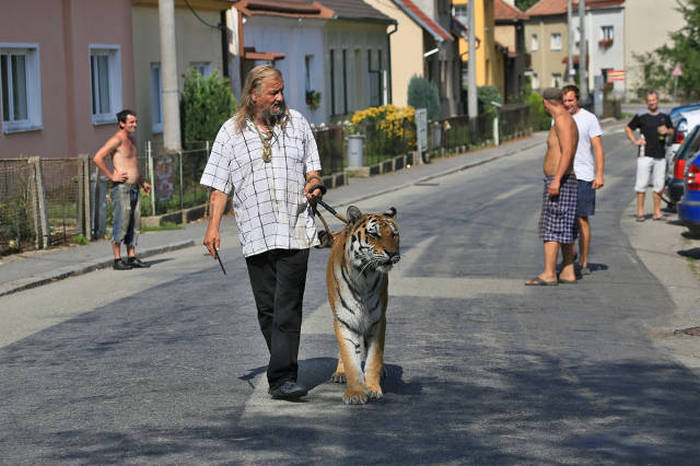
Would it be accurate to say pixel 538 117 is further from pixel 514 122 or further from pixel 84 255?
pixel 84 255

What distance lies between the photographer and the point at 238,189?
7.21 meters

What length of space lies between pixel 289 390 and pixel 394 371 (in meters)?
1.15

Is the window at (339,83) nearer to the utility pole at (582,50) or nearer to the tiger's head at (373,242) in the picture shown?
the utility pole at (582,50)

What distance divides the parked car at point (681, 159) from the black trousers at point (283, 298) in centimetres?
1109

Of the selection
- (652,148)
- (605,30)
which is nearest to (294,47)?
(652,148)

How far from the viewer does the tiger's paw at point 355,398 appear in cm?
699

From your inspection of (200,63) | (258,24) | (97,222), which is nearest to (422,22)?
(258,24)

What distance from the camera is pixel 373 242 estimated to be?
22.2 feet

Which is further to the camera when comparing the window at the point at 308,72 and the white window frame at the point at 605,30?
the white window frame at the point at 605,30

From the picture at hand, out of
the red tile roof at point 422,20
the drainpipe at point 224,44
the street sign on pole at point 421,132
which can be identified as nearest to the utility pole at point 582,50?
the red tile roof at point 422,20

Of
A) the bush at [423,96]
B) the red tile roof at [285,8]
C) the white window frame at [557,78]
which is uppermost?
the white window frame at [557,78]

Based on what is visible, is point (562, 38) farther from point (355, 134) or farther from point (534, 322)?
point (534, 322)

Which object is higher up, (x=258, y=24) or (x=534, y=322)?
(x=258, y=24)

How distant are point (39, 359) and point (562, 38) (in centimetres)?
9703
